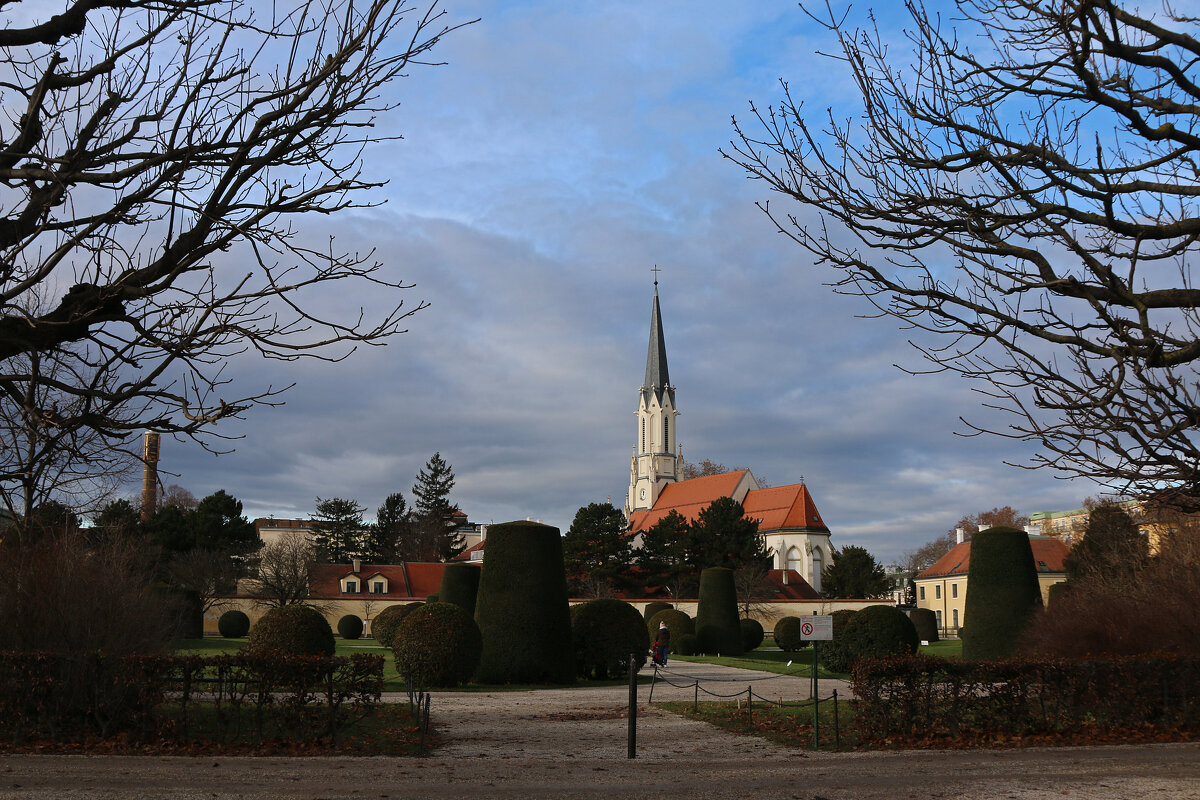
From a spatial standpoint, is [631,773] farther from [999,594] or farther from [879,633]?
[999,594]

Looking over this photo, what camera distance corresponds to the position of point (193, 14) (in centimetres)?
664

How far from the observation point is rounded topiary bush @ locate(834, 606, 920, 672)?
25.4 metres

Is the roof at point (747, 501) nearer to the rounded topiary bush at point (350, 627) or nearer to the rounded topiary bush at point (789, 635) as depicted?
the rounded topiary bush at point (350, 627)

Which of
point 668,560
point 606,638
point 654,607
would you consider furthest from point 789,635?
point 668,560

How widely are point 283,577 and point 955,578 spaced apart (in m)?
50.5

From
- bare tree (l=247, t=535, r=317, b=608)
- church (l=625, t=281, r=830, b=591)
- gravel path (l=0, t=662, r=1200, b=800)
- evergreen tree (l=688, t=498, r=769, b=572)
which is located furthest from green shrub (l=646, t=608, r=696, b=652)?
church (l=625, t=281, r=830, b=591)

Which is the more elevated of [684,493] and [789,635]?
[684,493]

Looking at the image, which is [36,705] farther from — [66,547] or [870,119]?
[870,119]

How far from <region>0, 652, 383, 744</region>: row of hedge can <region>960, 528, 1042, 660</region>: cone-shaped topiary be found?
1836cm

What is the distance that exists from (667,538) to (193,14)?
185 feet

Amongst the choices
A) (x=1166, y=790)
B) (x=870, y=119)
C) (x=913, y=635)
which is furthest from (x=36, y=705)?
(x=913, y=635)

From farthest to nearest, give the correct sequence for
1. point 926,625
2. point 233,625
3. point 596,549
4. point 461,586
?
1. point 596,549
2. point 926,625
3. point 233,625
4. point 461,586

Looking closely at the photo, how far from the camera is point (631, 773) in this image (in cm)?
1038

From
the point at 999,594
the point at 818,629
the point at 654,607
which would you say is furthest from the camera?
the point at 654,607
